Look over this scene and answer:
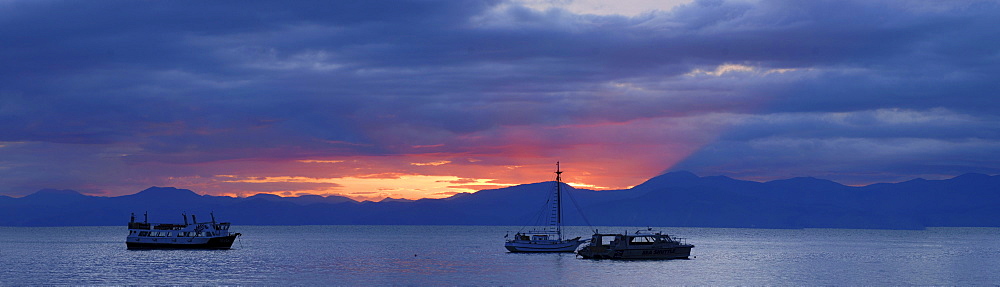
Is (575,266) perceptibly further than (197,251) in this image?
No

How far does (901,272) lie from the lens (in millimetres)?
119375

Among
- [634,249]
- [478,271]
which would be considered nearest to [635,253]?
[634,249]

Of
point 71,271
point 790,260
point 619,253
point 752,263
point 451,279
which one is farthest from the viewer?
point 790,260

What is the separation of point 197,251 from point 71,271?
48.3m

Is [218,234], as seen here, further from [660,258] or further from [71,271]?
[660,258]

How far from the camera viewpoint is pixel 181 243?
15962cm

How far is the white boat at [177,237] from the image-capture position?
16025cm

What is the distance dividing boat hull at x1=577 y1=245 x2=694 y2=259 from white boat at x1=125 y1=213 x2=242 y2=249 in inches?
2487

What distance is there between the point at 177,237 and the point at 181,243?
49.9 inches

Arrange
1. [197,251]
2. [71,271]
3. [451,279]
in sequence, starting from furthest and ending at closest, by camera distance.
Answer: [197,251] → [71,271] → [451,279]

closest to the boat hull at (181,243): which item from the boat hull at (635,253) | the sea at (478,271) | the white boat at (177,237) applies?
the white boat at (177,237)

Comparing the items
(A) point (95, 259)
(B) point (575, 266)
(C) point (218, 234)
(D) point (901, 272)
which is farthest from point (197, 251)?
(D) point (901, 272)

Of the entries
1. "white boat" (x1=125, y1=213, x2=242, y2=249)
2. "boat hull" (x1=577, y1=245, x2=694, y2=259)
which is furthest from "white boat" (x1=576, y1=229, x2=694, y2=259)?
"white boat" (x1=125, y1=213, x2=242, y2=249)

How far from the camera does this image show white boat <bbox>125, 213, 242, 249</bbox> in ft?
526
